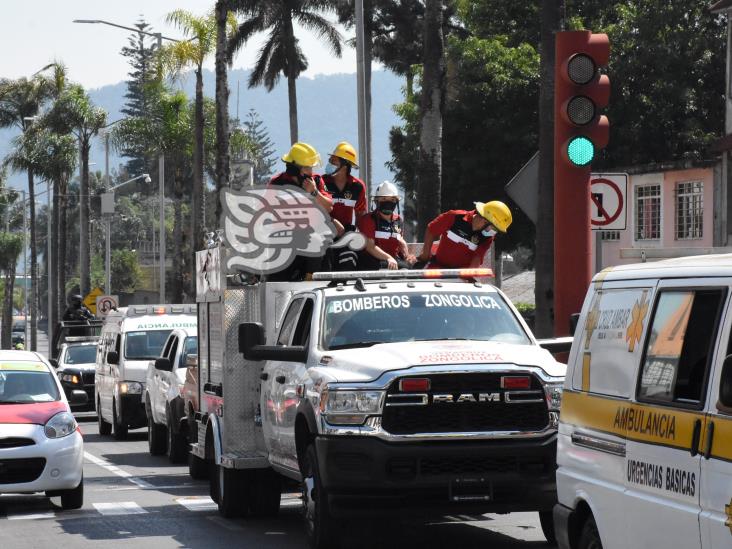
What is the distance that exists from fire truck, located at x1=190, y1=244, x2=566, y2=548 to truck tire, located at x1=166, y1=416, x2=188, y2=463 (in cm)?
759

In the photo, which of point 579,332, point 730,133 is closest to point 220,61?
point 730,133

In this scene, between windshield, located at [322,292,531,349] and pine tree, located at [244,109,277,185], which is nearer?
windshield, located at [322,292,531,349]

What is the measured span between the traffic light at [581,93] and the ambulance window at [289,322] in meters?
2.82

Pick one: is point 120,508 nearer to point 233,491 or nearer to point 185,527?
point 185,527

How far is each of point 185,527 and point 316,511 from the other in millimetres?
2964

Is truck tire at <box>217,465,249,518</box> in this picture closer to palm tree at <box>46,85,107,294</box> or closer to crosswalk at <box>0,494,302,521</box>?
crosswalk at <box>0,494,302,521</box>

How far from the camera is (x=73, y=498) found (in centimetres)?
1482

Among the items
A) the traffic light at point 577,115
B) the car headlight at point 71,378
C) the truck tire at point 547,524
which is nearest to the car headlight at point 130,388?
the car headlight at point 71,378

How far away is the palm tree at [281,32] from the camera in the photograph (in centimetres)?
6334

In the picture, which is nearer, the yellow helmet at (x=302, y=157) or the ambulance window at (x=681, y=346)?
the ambulance window at (x=681, y=346)

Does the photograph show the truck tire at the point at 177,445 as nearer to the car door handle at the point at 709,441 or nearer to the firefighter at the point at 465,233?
the firefighter at the point at 465,233

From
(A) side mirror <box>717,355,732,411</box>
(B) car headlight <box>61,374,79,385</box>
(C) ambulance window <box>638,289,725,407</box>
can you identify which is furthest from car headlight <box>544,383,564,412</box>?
(B) car headlight <box>61,374,79,385</box>

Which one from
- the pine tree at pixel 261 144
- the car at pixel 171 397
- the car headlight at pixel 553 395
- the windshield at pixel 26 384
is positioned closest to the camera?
the car headlight at pixel 553 395

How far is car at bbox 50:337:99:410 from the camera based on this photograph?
32406 mm
